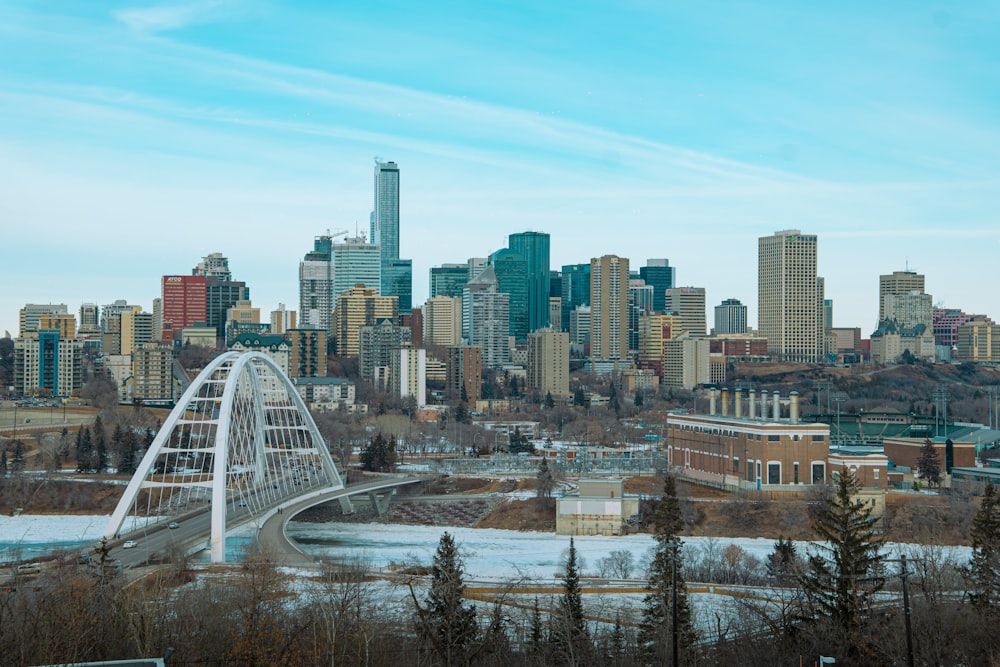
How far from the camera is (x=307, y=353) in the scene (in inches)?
4870

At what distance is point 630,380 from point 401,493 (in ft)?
258

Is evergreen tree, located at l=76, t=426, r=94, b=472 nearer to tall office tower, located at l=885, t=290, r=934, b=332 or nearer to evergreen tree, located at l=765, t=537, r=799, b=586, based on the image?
evergreen tree, located at l=765, t=537, r=799, b=586

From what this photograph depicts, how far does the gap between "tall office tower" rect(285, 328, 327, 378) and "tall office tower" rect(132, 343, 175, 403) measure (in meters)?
19.9

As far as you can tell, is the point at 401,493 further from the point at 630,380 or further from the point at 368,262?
the point at 368,262

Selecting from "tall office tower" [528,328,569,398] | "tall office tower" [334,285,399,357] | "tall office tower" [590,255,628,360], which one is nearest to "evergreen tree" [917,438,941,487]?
"tall office tower" [528,328,569,398]

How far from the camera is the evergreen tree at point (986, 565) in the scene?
26.0 metres

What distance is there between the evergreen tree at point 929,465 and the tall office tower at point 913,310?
125m

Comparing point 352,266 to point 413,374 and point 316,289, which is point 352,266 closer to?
point 316,289

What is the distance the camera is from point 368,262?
19850cm

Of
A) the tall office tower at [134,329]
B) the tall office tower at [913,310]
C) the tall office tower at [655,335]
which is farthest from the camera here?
the tall office tower at [913,310]

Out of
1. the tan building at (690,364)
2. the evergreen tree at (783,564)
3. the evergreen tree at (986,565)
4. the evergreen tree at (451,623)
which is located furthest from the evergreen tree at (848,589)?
the tan building at (690,364)

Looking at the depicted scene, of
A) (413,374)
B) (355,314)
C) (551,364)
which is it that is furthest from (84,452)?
(355,314)

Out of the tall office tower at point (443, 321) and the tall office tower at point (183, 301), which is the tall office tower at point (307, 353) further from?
the tall office tower at point (183, 301)

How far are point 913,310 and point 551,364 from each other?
79933 mm
